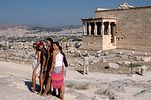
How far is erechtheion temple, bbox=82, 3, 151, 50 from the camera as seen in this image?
1189 inches

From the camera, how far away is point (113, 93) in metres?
13.4

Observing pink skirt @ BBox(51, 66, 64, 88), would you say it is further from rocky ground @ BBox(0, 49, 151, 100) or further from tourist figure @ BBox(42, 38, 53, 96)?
rocky ground @ BBox(0, 49, 151, 100)

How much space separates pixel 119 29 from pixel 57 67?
2345cm

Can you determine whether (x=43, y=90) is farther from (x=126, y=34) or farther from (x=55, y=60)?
(x=126, y=34)

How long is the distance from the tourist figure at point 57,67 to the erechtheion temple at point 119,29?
69.5 ft

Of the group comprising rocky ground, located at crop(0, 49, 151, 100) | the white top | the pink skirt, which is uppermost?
the white top

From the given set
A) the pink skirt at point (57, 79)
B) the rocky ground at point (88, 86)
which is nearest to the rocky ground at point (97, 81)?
the rocky ground at point (88, 86)

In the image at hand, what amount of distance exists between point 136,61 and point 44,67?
14826 millimetres

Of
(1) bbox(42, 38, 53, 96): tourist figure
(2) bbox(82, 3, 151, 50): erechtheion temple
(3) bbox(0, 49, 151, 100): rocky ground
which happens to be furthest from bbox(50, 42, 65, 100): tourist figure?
(2) bbox(82, 3, 151, 50): erechtheion temple

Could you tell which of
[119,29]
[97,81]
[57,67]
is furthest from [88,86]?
[119,29]

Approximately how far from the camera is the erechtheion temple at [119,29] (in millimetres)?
30203

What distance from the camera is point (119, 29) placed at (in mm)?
32500

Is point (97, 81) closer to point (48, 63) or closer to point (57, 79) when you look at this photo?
point (48, 63)

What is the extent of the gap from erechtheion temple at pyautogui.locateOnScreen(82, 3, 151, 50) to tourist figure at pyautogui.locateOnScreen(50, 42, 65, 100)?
21.2 m
